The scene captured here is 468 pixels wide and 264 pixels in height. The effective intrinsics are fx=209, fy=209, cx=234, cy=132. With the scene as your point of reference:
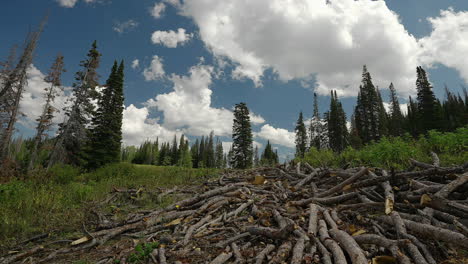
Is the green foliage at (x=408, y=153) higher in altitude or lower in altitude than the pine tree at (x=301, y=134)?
lower

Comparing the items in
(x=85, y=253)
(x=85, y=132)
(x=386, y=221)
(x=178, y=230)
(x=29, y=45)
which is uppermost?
(x=29, y=45)

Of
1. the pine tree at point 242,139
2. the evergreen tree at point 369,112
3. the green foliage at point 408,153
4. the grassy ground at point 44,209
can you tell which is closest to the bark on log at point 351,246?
the green foliage at point 408,153

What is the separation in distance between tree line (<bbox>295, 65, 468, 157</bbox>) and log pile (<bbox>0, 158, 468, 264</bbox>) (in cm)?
3319

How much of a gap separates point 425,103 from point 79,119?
5633 cm

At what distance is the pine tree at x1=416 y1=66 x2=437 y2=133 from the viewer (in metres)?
38.5

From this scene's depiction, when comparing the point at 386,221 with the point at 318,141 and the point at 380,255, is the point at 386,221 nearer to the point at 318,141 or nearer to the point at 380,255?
the point at 380,255

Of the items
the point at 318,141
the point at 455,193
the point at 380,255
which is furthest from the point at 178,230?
the point at 318,141

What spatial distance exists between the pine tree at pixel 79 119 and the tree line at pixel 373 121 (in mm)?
32453

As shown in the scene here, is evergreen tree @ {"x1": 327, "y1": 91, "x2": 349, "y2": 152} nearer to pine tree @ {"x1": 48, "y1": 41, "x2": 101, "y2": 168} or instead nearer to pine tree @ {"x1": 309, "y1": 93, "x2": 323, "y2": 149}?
pine tree @ {"x1": 309, "y1": 93, "x2": 323, "y2": 149}

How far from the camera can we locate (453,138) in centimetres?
891

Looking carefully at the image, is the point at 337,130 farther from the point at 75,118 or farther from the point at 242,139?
the point at 75,118

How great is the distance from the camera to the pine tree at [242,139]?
36.3 metres

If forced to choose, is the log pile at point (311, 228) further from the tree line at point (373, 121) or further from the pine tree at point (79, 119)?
the tree line at point (373, 121)

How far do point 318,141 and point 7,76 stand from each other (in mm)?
55400
